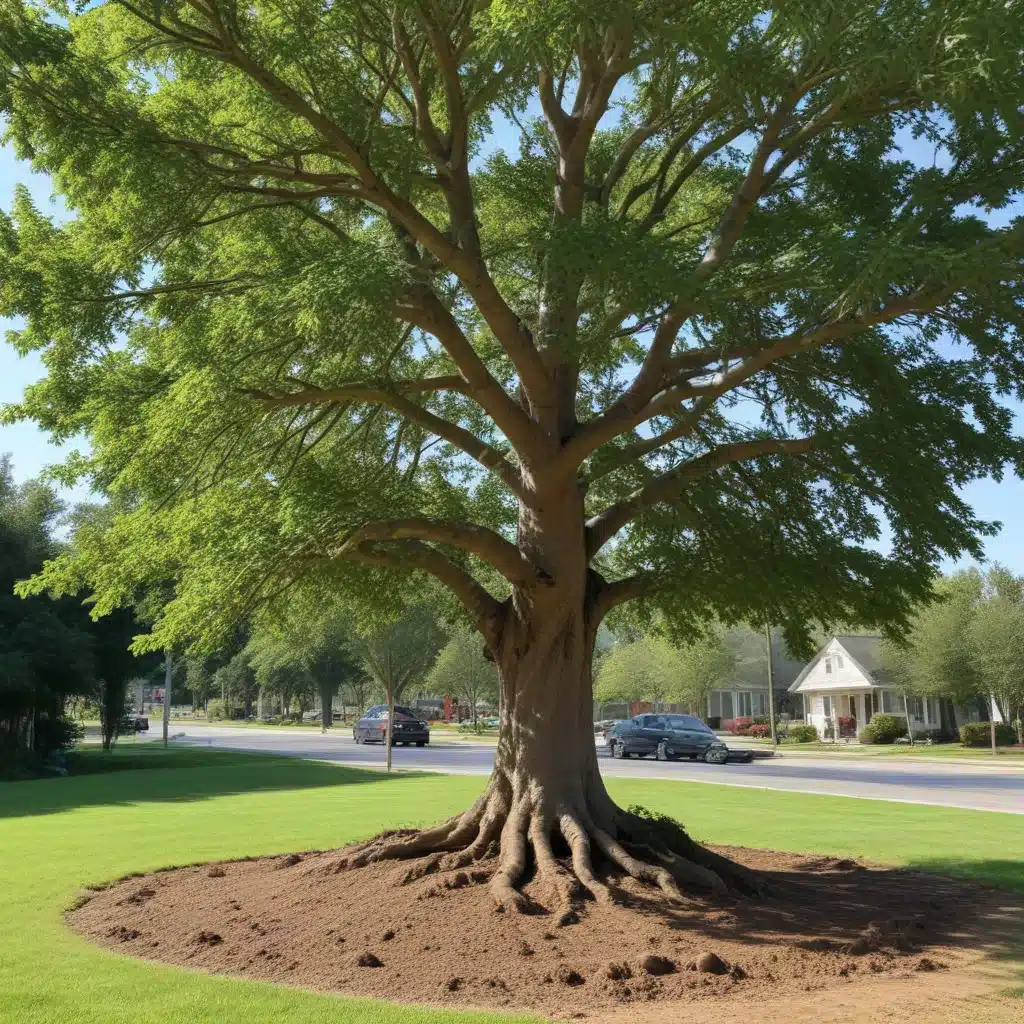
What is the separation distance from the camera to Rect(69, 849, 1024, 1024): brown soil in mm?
6742

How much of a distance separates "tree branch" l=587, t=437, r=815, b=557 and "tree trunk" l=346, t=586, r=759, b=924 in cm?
76

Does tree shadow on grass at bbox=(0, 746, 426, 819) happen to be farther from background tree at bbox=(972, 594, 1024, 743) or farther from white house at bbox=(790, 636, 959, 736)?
white house at bbox=(790, 636, 959, 736)

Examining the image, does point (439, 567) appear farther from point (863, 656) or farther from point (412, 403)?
point (863, 656)

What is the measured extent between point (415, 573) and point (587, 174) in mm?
5353

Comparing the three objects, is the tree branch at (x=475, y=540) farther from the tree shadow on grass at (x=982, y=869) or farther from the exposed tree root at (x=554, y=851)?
the tree shadow on grass at (x=982, y=869)

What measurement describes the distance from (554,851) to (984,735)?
43051 mm

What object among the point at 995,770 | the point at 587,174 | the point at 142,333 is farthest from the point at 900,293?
the point at 995,770

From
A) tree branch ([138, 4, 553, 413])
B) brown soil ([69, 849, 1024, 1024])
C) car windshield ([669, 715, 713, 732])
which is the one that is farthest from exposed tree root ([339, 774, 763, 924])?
car windshield ([669, 715, 713, 732])

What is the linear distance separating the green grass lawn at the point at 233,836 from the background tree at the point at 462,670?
126 ft

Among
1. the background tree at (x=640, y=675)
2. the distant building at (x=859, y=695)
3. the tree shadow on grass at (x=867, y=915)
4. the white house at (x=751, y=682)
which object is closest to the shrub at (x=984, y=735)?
the distant building at (x=859, y=695)

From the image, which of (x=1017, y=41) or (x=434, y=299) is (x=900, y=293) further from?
(x=434, y=299)

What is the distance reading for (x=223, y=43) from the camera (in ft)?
27.3

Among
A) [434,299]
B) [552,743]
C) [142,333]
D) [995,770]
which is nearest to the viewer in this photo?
[434,299]

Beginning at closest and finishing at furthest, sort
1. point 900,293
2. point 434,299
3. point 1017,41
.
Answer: point 1017,41 → point 900,293 → point 434,299
